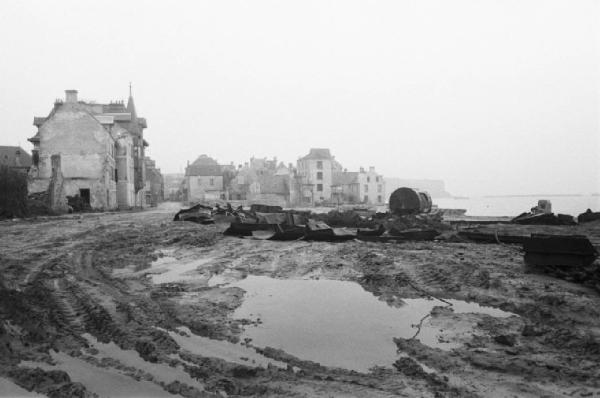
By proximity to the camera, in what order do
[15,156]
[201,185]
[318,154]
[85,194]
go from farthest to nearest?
[318,154] < [201,185] < [15,156] < [85,194]

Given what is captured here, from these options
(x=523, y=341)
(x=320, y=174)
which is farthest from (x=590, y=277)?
(x=320, y=174)

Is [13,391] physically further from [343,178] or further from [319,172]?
[343,178]

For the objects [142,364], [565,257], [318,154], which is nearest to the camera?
[142,364]

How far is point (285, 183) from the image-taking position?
6731 cm

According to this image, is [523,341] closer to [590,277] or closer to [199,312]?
[590,277]

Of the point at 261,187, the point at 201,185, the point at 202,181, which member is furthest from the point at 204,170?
the point at 261,187

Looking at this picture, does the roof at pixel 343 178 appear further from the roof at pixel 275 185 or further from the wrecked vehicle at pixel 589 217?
the wrecked vehicle at pixel 589 217

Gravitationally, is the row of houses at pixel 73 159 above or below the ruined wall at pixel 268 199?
above

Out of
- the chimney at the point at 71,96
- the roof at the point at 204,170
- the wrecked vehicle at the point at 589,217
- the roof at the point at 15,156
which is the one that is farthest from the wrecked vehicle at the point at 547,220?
the roof at the point at 204,170

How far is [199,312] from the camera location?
5.30m

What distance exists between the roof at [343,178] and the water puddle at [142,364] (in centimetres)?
7559

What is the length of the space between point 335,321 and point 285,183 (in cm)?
6245

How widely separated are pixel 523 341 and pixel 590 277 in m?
3.38

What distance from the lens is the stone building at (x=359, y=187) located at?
77.5 m
